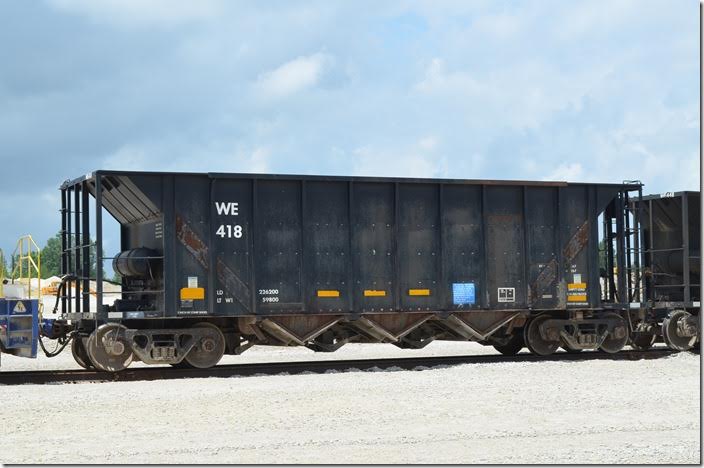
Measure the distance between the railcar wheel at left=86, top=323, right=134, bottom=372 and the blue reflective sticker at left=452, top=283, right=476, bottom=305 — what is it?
22.4 ft

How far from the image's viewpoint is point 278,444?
1030 cm

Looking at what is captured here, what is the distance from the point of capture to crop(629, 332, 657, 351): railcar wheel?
936 inches

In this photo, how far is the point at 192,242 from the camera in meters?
19.0

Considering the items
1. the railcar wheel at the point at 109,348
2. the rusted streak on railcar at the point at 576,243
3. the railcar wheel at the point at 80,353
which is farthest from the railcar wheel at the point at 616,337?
the railcar wheel at the point at 80,353

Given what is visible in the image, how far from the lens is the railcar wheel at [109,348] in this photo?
18.1 metres

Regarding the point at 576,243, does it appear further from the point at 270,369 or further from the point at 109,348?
the point at 109,348

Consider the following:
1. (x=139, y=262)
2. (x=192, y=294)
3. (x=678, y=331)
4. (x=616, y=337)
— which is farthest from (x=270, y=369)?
(x=678, y=331)

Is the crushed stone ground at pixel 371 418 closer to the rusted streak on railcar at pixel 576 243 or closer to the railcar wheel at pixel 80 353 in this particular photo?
the railcar wheel at pixel 80 353

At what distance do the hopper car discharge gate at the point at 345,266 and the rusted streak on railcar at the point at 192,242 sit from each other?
0.13ft

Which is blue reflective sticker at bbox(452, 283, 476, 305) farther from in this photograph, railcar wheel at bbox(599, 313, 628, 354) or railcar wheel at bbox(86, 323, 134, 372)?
railcar wheel at bbox(86, 323, 134, 372)

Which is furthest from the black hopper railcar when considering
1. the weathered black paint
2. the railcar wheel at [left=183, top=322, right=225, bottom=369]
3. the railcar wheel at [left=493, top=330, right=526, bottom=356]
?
the railcar wheel at [left=183, top=322, right=225, bottom=369]

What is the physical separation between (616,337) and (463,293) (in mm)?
3997

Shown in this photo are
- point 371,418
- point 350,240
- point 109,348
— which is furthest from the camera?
point 350,240

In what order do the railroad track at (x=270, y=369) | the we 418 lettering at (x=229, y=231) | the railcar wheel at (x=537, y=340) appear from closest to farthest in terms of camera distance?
the railroad track at (x=270, y=369)
the we 418 lettering at (x=229, y=231)
the railcar wheel at (x=537, y=340)
